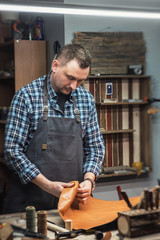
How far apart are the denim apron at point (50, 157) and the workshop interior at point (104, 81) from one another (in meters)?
0.15

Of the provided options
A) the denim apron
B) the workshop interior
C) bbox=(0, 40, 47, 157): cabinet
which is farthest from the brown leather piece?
bbox=(0, 40, 47, 157): cabinet

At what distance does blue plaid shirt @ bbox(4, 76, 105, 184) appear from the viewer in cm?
229

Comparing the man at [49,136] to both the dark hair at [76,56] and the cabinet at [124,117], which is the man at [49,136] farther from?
the cabinet at [124,117]

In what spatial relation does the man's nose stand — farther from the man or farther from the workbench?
the workbench

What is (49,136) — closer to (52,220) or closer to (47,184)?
(47,184)

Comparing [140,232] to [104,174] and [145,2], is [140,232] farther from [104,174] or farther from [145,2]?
[145,2]

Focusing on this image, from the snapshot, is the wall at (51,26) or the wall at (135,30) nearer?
the wall at (51,26)

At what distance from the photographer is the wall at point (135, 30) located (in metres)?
2.98

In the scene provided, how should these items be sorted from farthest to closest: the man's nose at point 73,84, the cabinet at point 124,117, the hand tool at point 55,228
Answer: the cabinet at point 124,117 → the man's nose at point 73,84 → the hand tool at point 55,228

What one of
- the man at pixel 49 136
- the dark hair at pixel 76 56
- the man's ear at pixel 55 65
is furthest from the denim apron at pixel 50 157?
the dark hair at pixel 76 56

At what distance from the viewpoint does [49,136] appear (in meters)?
2.33

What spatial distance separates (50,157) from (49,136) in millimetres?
146

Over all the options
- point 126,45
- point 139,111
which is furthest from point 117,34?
point 139,111

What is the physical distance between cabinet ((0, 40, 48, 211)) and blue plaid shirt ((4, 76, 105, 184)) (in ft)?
0.58
